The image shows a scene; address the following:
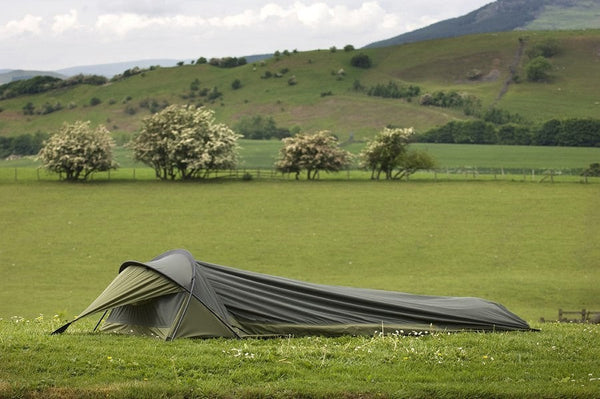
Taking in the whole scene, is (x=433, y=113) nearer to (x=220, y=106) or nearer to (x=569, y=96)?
(x=569, y=96)

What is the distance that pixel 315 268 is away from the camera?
3975 centimetres

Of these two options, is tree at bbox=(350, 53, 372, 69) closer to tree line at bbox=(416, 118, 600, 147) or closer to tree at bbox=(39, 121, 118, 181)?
tree line at bbox=(416, 118, 600, 147)

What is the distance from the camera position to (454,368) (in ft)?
34.1

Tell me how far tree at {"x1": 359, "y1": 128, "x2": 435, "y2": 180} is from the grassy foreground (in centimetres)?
5703

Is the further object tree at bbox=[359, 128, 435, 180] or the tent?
tree at bbox=[359, 128, 435, 180]

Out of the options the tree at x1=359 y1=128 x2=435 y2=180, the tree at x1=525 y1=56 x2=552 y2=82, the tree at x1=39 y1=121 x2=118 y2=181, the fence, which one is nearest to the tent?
the tree at x1=39 y1=121 x2=118 y2=181

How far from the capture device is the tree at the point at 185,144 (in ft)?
217

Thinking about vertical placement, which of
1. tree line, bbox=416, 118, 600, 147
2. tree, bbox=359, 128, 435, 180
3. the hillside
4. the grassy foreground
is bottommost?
the grassy foreground

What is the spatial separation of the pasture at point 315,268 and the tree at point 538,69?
97114mm

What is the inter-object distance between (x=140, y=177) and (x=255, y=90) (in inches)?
3688

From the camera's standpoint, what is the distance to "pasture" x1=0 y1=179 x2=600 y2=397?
9.70 meters

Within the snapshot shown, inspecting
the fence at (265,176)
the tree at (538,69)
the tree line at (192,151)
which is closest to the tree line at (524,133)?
the tree at (538,69)

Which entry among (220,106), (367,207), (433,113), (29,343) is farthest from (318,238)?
(220,106)

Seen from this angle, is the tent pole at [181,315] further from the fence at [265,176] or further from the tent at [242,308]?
the fence at [265,176]
